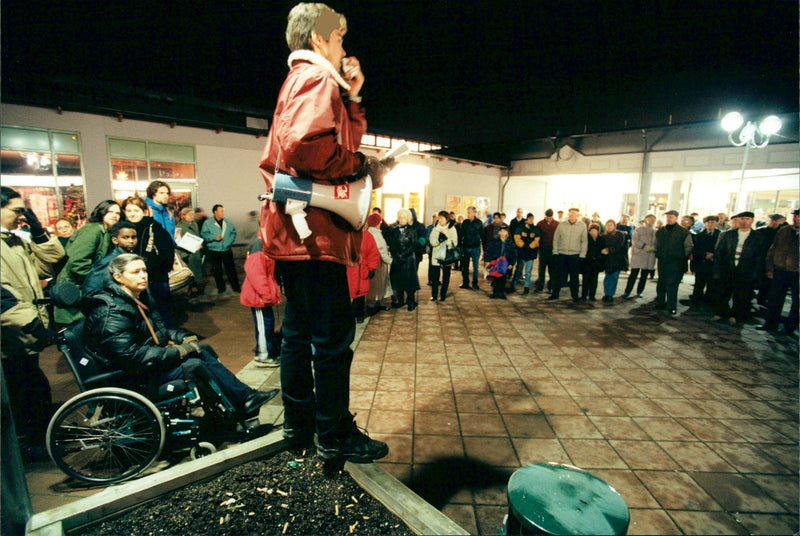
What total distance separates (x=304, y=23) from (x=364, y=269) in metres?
4.75

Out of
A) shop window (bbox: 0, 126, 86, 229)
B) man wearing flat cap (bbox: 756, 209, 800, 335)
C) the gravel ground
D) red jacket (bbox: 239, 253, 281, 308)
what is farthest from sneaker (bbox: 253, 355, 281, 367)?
man wearing flat cap (bbox: 756, 209, 800, 335)

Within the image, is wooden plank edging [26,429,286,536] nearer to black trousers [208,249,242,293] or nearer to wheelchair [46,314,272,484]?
wheelchair [46,314,272,484]

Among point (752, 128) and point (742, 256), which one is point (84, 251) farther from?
point (752, 128)

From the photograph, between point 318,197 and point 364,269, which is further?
point 364,269

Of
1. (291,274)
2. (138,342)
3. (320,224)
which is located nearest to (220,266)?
(138,342)

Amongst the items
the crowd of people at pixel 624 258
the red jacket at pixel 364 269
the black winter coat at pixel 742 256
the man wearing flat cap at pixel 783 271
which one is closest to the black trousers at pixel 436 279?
the crowd of people at pixel 624 258

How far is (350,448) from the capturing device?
202 centimetres

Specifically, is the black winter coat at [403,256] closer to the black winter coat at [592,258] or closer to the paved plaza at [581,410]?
the paved plaza at [581,410]

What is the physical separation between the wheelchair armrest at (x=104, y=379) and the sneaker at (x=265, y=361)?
206 centimetres

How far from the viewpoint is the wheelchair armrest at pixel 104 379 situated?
113 inches

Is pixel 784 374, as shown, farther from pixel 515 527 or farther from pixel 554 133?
pixel 515 527

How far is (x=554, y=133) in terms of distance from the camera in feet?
16.4

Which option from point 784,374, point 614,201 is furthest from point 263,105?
point 614,201

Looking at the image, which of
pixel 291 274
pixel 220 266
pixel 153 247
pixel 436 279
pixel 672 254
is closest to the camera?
pixel 291 274
